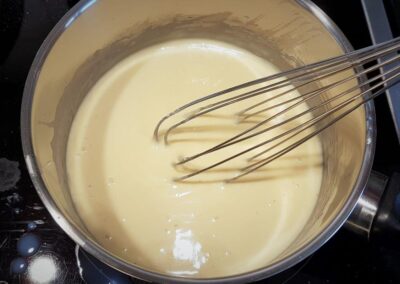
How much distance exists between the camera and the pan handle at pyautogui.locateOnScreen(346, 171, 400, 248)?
2.90 ft

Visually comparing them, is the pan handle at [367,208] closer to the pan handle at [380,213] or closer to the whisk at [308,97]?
the pan handle at [380,213]

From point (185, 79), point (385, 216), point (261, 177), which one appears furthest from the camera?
point (185, 79)

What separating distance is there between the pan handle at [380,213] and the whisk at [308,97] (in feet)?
0.52

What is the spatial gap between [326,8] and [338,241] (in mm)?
535

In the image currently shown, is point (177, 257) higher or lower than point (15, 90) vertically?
lower

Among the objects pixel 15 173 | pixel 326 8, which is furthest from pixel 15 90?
pixel 326 8

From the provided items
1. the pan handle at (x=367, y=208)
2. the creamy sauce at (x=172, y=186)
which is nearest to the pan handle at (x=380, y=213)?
the pan handle at (x=367, y=208)

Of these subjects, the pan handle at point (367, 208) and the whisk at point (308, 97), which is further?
the pan handle at point (367, 208)

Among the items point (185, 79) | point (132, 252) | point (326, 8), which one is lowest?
point (132, 252)

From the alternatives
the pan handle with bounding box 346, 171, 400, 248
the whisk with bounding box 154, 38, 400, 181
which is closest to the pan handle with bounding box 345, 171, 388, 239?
the pan handle with bounding box 346, 171, 400, 248

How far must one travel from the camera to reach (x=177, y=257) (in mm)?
898

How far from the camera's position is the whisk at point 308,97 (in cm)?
75

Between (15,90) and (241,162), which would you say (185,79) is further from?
(15,90)

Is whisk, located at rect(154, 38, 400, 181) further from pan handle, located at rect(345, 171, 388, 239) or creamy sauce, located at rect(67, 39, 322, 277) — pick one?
pan handle, located at rect(345, 171, 388, 239)
